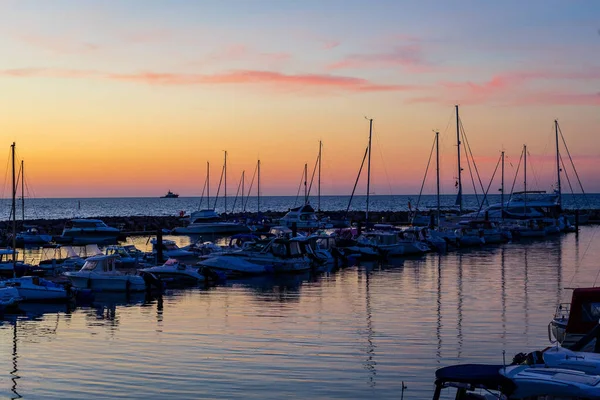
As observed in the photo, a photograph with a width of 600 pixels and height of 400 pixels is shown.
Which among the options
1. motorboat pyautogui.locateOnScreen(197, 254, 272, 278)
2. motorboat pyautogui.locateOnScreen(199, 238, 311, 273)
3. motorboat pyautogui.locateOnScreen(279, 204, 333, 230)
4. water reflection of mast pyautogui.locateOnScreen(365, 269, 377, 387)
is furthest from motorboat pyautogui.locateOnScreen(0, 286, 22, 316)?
motorboat pyautogui.locateOnScreen(279, 204, 333, 230)

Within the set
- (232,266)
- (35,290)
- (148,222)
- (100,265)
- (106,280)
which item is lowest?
(35,290)

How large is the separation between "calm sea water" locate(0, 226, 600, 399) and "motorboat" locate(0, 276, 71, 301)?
691mm

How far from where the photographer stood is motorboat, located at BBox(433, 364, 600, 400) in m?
12.4

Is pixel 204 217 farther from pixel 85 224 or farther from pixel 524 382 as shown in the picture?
pixel 524 382

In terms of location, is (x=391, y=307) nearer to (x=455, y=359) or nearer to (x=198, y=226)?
(x=455, y=359)

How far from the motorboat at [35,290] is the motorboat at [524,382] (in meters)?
26.1

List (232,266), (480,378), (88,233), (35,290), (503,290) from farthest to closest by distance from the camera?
(88,233) → (232,266) → (503,290) → (35,290) → (480,378)

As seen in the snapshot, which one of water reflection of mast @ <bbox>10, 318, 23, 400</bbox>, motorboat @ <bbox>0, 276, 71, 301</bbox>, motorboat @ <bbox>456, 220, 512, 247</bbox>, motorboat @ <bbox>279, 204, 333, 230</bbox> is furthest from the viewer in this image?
motorboat @ <bbox>279, 204, 333, 230</bbox>

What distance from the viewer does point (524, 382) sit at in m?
12.7

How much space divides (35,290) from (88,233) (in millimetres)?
43820

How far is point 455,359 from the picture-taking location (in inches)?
899

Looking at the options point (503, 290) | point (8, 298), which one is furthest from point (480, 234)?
point (8, 298)

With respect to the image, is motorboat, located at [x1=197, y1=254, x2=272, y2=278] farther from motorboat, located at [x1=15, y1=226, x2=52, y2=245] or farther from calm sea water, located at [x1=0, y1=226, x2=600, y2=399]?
motorboat, located at [x1=15, y1=226, x2=52, y2=245]

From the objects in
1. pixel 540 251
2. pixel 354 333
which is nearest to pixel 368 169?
pixel 540 251
